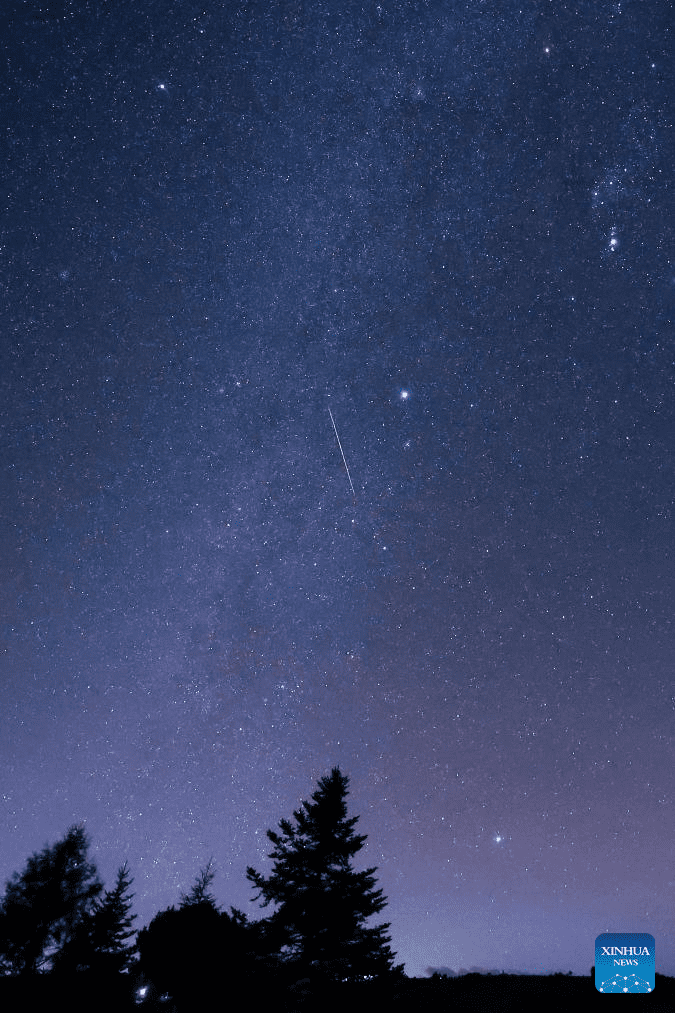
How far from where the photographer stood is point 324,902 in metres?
22.9

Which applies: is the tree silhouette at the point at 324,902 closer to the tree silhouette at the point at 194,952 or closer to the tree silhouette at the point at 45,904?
the tree silhouette at the point at 194,952

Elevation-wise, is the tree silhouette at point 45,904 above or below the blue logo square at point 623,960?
above

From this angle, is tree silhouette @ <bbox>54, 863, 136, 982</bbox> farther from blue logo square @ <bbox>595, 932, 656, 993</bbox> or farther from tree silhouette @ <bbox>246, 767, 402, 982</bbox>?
blue logo square @ <bbox>595, 932, 656, 993</bbox>

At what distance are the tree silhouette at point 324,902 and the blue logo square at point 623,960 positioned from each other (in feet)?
43.2

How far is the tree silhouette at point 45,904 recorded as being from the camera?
28.8 metres

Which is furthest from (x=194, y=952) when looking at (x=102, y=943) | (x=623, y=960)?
(x=623, y=960)

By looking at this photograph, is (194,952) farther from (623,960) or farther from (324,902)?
(623,960)

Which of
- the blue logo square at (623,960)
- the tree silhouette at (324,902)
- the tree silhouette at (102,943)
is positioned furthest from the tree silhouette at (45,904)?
the blue logo square at (623,960)

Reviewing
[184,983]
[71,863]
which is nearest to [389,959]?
[184,983]

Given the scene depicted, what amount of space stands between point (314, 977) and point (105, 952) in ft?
47.8

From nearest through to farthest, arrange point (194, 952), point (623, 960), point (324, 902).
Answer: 1. point (623, 960)
2. point (324, 902)
3. point (194, 952)

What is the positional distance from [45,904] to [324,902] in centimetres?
1565

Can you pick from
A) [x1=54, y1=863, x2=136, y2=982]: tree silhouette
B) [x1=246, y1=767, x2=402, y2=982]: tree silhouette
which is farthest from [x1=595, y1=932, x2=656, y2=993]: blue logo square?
[x1=54, y1=863, x2=136, y2=982]: tree silhouette

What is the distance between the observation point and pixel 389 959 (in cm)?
2217
